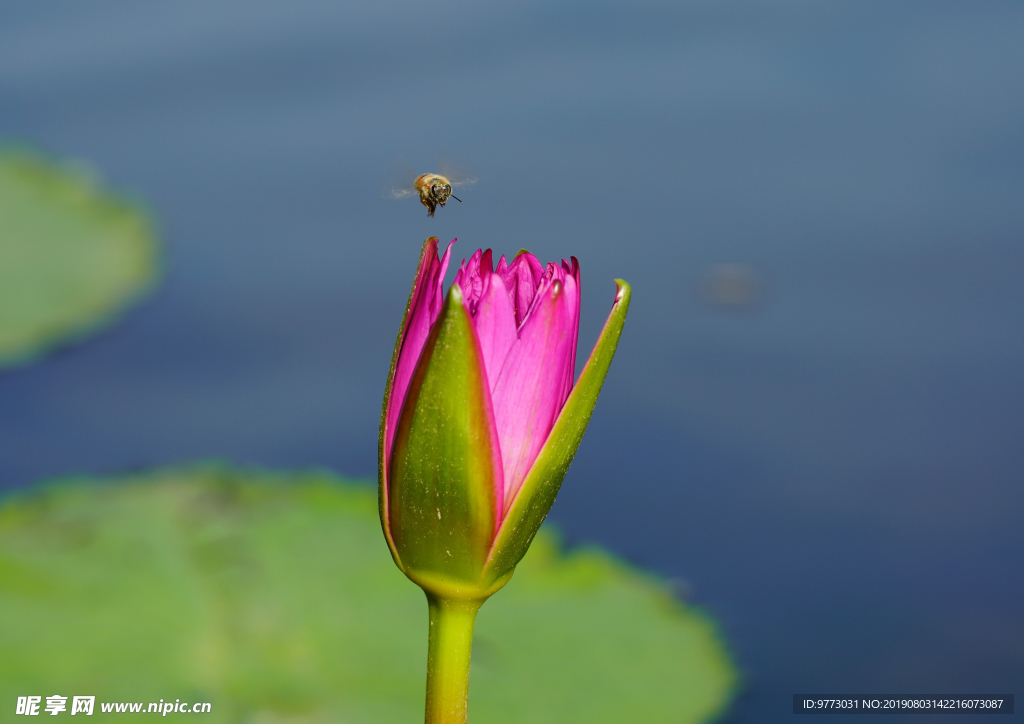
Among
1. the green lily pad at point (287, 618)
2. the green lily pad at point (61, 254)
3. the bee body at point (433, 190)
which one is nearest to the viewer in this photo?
the bee body at point (433, 190)

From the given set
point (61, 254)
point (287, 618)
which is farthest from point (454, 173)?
point (61, 254)

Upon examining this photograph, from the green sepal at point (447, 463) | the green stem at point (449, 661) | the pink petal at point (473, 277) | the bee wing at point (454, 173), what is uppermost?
the bee wing at point (454, 173)

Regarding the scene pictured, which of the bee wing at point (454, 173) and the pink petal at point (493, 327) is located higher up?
the bee wing at point (454, 173)

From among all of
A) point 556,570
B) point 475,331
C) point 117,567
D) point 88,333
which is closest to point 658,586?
point 556,570

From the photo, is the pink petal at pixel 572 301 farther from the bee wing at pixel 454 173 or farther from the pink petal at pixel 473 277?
the bee wing at pixel 454 173

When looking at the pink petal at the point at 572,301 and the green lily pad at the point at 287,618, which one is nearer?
the pink petal at the point at 572,301

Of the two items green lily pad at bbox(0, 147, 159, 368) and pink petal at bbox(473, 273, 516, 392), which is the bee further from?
green lily pad at bbox(0, 147, 159, 368)

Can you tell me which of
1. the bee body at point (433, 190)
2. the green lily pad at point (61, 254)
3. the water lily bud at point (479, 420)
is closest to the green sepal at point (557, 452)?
the water lily bud at point (479, 420)

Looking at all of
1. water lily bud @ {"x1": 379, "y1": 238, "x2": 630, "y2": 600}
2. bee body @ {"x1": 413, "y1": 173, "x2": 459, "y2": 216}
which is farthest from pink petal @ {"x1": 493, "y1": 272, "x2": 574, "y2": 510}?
bee body @ {"x1": 413, "y1": 173, "x2": 459, "y2": 216}
